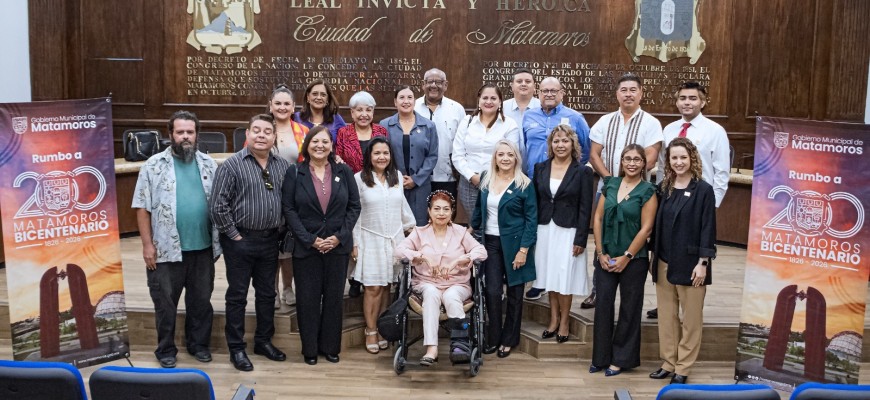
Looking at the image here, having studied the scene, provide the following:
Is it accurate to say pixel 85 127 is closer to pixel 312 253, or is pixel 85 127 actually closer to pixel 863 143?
pixel 312 253

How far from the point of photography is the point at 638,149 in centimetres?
550

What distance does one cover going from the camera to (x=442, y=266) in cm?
580

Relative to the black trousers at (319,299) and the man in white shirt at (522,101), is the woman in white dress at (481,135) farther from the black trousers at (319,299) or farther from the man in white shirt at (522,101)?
the black trousers at (319,299)

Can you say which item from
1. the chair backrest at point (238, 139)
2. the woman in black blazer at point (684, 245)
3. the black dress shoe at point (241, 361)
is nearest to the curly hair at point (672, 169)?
the woman in black blazer at point (684, 245)

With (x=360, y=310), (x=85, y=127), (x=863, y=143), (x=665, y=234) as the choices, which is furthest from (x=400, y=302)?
(x=863, y=143)

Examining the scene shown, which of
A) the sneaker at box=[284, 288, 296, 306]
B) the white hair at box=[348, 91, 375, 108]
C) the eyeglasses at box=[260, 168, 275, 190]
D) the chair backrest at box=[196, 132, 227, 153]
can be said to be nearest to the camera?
the eyeglasses at box=[260, 168, 275, 190]

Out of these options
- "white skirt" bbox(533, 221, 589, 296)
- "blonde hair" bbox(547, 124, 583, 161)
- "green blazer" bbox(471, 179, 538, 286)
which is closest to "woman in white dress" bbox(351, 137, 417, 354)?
"green blazer" bbox(471, 179, 538, 286)

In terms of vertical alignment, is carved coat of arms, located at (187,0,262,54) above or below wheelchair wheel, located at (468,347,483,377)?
above

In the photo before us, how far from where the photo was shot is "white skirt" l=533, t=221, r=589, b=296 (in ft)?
19.4

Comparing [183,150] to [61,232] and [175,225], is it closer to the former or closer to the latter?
[175,225]

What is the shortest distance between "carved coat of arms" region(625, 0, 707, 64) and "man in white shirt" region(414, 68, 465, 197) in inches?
152

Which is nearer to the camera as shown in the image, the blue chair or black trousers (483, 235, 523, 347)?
the blue chair

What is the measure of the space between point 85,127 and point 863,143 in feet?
14.1

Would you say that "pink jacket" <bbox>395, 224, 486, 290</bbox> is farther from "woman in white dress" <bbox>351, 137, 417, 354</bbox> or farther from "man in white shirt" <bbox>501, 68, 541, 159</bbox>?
"man in white shirt" <bbox>501, 68, 541, 159</bbox>
